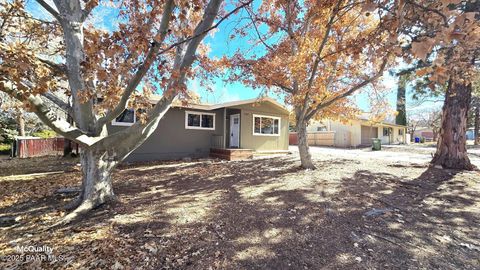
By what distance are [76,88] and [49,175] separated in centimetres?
530

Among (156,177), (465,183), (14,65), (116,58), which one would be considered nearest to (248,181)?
(156,177)

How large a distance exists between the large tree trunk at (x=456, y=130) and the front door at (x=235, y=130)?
8.64 metres

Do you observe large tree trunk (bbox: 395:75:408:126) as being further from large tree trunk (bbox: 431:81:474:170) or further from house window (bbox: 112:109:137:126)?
house window (bbox: 112:109:137:126)

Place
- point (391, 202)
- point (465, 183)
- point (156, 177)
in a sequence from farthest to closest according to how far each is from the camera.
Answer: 1. point (156, 177)
2. point (465, 183)
3. point (391, 202)

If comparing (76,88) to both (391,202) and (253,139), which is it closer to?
(391,202)

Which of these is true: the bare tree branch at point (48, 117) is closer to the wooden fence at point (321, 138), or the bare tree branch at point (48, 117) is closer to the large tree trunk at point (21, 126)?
the large tree trunk at point (21, 126)

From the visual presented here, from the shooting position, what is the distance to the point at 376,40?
307cm

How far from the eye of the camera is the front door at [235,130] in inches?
510

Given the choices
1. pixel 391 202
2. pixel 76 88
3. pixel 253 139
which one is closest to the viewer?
pixel 76 88

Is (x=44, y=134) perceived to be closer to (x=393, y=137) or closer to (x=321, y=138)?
(x=321, y=138)

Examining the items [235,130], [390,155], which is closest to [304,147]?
[235,130]

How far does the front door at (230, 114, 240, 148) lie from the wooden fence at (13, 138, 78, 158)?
8768mm

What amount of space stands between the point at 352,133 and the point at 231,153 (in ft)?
54.4

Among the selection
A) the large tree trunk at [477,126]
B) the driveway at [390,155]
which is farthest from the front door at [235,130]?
the large tree trunk at [477,126]
